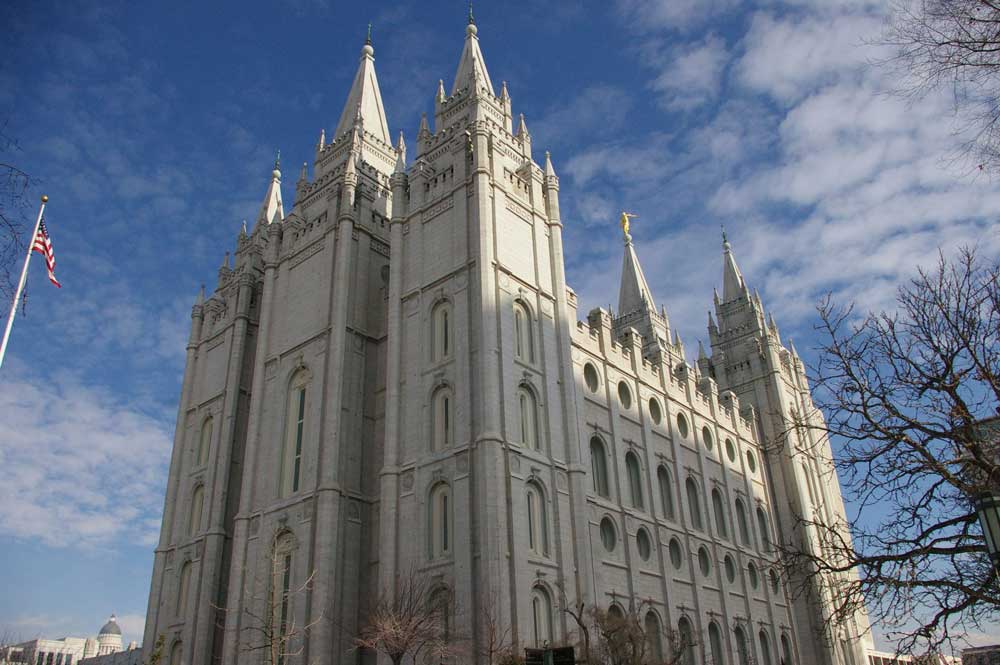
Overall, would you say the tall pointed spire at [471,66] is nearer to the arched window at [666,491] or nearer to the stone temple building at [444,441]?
the stone temple building at [444,441]

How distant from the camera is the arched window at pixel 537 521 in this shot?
28.4m

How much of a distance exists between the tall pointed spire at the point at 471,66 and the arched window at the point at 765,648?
31415mm

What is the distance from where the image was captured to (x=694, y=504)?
4388 centimetres

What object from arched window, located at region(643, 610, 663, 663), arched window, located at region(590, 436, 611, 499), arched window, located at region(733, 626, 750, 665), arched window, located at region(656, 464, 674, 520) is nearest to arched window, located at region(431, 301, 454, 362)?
arched window, located at region(590, 436, 611, 499)

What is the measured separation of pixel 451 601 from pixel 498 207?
15.9m

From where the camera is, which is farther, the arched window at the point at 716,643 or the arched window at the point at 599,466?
the arched window at the point at 716,643

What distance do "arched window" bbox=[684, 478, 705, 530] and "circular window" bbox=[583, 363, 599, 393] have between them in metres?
8.33

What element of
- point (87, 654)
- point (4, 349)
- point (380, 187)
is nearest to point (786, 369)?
point (380, 187)

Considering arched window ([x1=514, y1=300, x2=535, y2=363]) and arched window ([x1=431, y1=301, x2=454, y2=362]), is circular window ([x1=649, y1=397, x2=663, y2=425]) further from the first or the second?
arched window ([x1=431, y1=301, x2=454, y2=362])

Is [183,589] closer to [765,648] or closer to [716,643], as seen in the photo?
[716,643]

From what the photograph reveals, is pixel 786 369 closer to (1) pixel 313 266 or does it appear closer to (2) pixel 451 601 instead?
(1) pixel 313 266

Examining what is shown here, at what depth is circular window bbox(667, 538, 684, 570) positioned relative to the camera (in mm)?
39562

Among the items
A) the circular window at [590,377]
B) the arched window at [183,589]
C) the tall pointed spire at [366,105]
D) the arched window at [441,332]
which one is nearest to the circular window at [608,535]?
the circular window at [590,377]

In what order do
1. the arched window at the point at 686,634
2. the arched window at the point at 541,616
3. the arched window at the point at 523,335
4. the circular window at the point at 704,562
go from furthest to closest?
the circular window at the point at 704,562
the arched window at the point at 686,634
the arched window at the point at 523,335
the arched window at the point at 541,616
